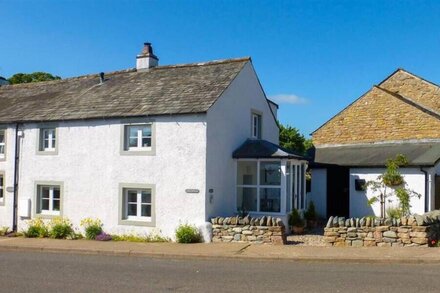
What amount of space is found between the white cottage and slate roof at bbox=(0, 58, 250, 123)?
0.19ft

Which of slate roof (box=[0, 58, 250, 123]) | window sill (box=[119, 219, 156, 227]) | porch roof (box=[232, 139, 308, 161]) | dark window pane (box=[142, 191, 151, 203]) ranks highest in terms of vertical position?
slate roof (box=[0, 58, 250, 123])

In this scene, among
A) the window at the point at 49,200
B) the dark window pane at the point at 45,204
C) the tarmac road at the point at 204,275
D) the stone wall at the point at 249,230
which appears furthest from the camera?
the dark window pane at the point at 45,204

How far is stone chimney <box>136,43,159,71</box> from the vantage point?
72.5 ft

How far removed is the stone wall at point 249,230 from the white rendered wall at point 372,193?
7.47m

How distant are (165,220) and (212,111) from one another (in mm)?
4140

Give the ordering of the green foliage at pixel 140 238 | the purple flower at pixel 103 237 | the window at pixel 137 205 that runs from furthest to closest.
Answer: the window at pixel 137 205
the purple flower at pixel 103 237
the green foliage at pixel 140 238

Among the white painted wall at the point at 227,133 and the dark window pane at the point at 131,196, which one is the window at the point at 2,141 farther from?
the white painted wall at the point at 227,133

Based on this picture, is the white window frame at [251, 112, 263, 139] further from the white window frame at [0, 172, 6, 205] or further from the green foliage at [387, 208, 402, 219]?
the white window frame at [0, 172, 6, 205]

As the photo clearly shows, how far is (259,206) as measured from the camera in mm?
18156

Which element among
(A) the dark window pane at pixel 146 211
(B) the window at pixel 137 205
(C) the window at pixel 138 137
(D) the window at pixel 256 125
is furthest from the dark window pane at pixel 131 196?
(D) the window at pixel 256 125

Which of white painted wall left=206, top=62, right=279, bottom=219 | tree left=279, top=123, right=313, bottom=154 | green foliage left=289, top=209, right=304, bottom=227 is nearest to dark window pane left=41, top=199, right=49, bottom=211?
white painted wall left=206, top=62, right=279, bottom=219

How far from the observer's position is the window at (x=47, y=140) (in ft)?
63.6

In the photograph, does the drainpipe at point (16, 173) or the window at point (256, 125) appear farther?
the window at point (256, 125)

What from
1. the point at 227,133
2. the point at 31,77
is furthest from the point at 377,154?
the point at 31,77
